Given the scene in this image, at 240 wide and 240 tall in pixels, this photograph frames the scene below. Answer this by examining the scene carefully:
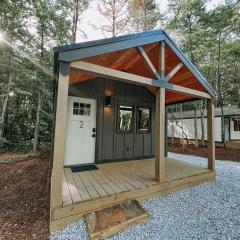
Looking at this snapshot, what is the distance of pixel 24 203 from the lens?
9.30ft

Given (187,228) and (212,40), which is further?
(212,40)

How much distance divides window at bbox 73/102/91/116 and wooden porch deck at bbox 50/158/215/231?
1.61m

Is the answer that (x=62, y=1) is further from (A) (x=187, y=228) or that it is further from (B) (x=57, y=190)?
(A) (x=187, y=228)

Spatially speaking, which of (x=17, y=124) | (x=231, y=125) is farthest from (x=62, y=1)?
(x=231, y=125)

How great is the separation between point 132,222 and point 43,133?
8079mm

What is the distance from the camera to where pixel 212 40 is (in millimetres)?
9609

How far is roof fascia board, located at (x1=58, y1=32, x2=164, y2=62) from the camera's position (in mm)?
2277

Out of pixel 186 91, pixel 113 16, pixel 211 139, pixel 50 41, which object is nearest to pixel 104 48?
pixel 186 91

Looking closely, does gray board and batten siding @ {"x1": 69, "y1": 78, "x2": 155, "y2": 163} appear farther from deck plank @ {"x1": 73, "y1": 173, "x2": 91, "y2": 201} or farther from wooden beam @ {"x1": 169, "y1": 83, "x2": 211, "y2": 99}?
wooden beam @ {"x1": 169, "y1": 83, "x2": 211, "y2": 99}

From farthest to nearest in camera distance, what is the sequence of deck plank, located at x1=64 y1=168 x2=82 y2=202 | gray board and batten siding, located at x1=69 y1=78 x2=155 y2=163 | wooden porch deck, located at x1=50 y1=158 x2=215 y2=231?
gray board and batten siding, located at x1=69 y1=78 x2=155 y2=163 → deck plank, located at x1=64 y1=168 x2=82 y2=202 → wooden porch deck, located at x1=50 y1=158 x2=215 y2=231

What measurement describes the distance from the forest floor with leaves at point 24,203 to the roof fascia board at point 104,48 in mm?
2454

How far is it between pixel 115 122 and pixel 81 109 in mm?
1178

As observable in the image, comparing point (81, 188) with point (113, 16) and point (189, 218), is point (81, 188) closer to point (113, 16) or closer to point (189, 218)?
point (189, 218)

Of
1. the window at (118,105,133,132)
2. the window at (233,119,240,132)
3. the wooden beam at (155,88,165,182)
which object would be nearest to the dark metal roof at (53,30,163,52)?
the wooden beam at (155,88,165,182)
